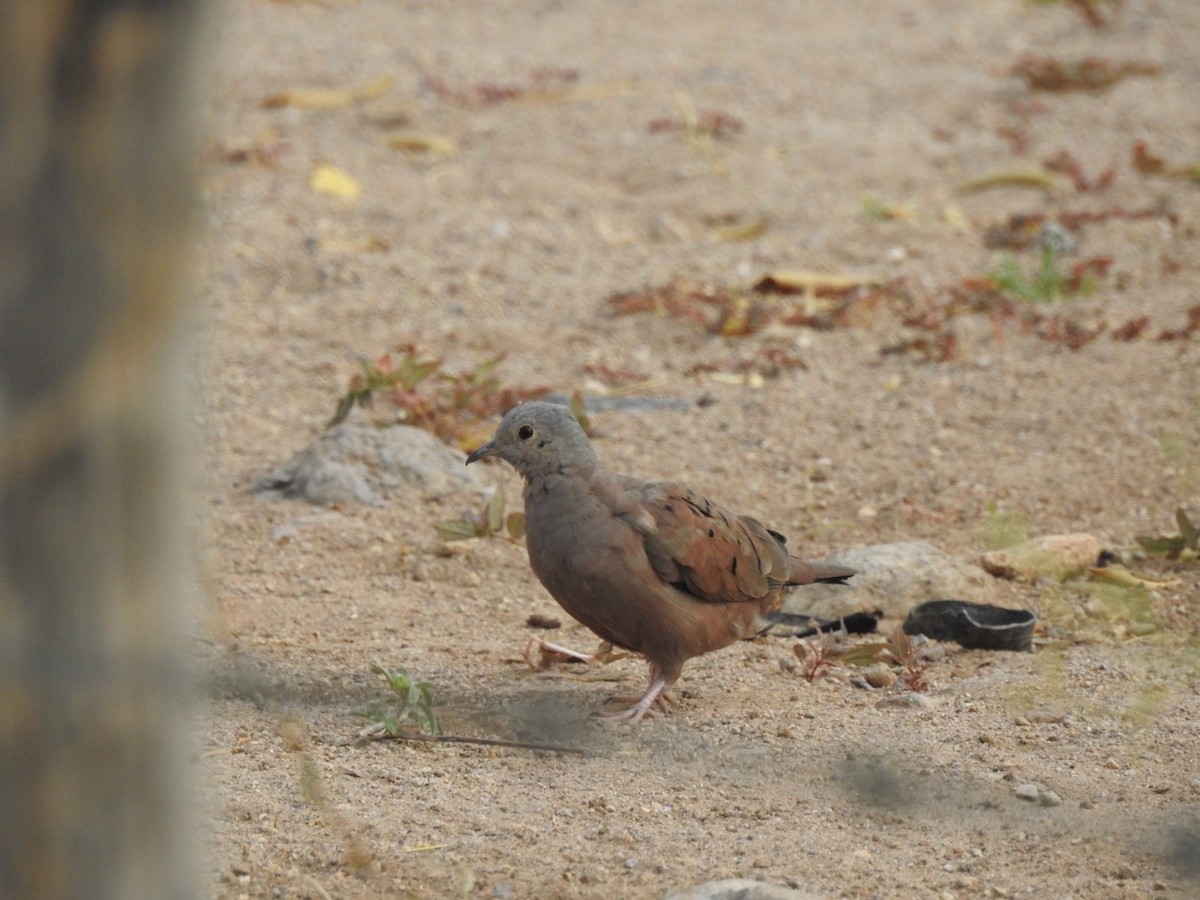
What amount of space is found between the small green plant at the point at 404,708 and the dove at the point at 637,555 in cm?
54

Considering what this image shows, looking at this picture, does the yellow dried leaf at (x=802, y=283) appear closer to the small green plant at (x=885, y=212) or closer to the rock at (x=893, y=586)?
the small green plant at (x=885, y=212)

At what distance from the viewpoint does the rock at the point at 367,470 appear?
6043mm

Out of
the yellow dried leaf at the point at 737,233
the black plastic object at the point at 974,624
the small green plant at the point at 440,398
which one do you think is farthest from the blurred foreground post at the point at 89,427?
the yellow dried leaf at the point at 737,233

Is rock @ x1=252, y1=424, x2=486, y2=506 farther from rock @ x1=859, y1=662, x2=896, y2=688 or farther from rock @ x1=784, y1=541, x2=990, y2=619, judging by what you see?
rock @ x1=859, y1=662, x2=896, y2=688

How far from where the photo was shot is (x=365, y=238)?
29.5 ft

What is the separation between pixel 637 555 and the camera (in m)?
4.47

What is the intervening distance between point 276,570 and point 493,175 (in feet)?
16.4

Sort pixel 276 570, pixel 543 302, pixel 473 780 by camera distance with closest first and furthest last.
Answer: pixel 473 780 < pixel 276 570 < pixel 543 302

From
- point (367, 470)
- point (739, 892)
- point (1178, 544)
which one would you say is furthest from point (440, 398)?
point (739, 892)

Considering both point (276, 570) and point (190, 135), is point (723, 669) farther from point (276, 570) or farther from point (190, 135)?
point (190, 135)

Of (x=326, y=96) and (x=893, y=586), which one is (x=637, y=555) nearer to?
(x=893, y=586)

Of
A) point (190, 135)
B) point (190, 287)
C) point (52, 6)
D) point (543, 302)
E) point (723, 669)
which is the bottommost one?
point (723, 669)

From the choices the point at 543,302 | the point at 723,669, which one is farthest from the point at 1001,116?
the point at 723,669

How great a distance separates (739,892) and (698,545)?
4.91 feet
